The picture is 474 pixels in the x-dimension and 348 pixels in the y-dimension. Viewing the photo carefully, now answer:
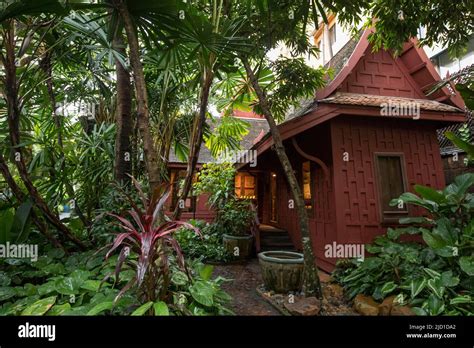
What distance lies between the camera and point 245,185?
34.5 feet

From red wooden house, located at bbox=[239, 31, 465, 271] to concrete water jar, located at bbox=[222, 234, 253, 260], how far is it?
162 centimetres

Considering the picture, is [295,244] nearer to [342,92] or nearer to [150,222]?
[342,92]

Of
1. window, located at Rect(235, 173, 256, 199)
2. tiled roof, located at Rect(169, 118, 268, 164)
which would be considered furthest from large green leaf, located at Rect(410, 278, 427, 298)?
window, located at Rect(235, 173, 256, 199)

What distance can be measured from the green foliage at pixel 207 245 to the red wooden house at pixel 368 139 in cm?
225

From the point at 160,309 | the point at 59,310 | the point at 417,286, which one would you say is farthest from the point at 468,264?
the point at 59,310

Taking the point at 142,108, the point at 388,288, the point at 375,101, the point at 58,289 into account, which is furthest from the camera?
the point at 375,101

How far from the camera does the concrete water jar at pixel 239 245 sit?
6191 mm

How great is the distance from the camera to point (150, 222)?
1.80 metres

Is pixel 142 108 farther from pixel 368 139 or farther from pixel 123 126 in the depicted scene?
pixel 368 139

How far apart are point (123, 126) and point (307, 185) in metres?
4.61

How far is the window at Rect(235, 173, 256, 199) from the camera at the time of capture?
34.0 ft

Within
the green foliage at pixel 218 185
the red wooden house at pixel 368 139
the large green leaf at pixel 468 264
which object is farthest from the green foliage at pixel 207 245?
the large green leaf at pixel 468 264

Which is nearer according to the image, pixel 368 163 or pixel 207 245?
pixel 368 163
